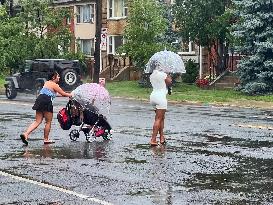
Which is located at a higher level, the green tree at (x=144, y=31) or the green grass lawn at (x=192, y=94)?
the green tree at (x=144, y=31)

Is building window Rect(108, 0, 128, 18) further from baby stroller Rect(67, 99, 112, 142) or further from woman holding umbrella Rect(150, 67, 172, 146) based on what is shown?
woman holding umbrella Rect(150, 67, 172, 146)

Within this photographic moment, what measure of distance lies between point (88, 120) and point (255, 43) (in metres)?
22.0

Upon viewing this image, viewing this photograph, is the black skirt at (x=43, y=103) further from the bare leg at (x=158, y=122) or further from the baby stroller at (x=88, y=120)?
the bare leg at (x=158, y=122)

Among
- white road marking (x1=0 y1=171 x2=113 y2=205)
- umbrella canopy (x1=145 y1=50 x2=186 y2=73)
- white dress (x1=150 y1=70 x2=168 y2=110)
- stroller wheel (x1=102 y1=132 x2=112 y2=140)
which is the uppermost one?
umbrella canopy (x1=145 y1=50 x2=186 y2=73)

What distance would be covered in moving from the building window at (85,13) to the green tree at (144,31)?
17019 mm

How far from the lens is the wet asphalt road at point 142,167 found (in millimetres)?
9828

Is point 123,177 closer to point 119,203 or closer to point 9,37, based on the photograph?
point 119,203

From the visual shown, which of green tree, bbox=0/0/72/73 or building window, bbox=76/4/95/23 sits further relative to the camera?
building window, bbox=76/4/95/23

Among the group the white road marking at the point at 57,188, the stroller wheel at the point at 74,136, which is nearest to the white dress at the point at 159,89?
the stroller wheel at the point at 74,136

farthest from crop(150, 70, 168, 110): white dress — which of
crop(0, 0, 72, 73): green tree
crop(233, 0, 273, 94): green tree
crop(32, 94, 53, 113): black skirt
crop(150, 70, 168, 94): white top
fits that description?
crop(0, 0, 72, 73): green tree

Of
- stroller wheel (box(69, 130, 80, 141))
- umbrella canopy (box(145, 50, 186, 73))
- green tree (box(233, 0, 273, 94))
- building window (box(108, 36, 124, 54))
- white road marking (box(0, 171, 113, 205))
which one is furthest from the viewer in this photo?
building window (box(108, 36, 124, 54))

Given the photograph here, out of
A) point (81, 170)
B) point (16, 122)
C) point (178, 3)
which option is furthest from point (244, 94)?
point (81, 170)

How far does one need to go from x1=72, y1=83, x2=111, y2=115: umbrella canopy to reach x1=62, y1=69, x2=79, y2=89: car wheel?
20.2m

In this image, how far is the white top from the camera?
15.6m
